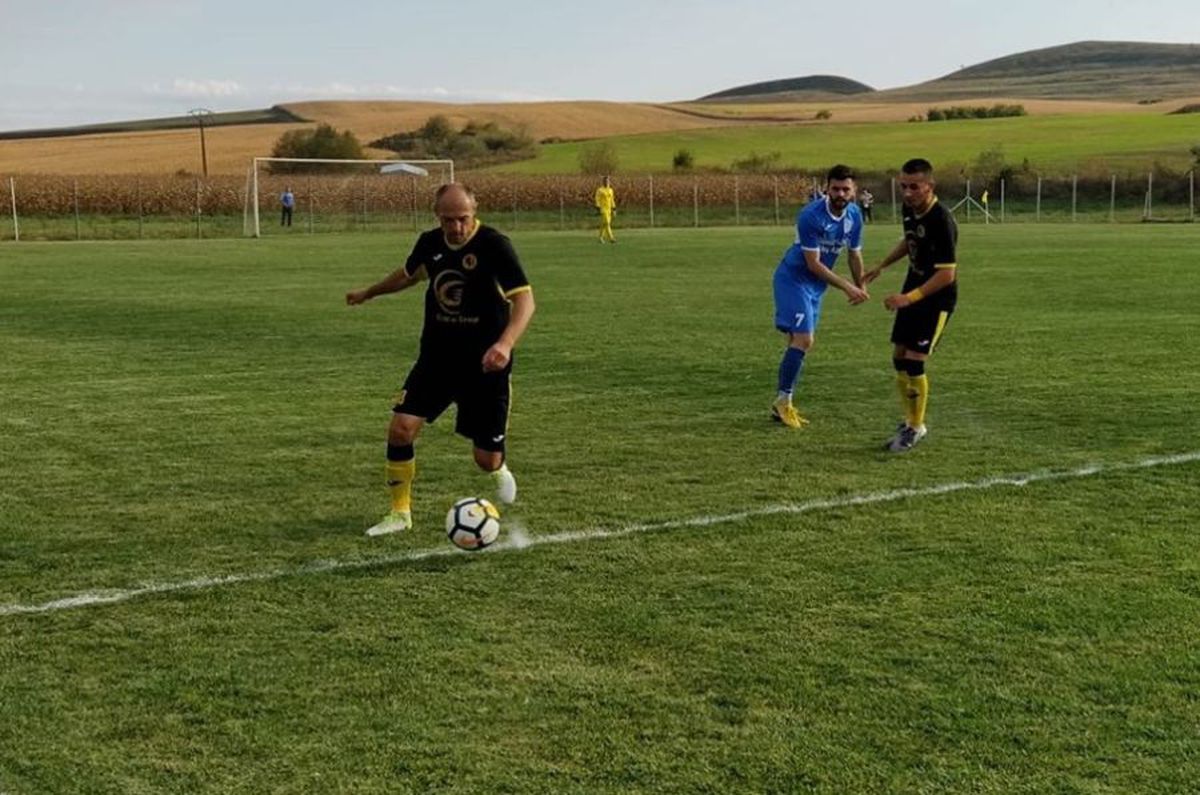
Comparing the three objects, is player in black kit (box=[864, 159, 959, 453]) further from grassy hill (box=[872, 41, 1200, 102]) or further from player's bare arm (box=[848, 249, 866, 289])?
grassy hill (box=[872, 41, 1200, 102])

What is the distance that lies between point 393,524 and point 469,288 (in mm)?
1270

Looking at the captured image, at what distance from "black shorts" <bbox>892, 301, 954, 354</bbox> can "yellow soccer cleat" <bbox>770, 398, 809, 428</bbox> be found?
1.01m

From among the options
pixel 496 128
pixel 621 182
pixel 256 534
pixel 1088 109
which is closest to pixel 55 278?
pixel 256 534

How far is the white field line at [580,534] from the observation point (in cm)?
551

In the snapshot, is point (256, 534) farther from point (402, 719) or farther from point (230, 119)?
point (230, 119)

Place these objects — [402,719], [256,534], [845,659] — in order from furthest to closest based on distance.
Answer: [256,534], [845,659], [402,719]

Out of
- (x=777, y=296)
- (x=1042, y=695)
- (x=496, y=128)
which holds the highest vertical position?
(x=496, y=128)

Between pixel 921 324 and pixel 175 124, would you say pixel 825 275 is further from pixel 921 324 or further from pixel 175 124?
pixel 175 124

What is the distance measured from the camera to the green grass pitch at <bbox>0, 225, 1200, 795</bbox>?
3971 millimetres

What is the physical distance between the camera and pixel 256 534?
21.4ft

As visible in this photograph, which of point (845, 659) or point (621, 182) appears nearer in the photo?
point (845, 659)

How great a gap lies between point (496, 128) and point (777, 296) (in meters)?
79.4

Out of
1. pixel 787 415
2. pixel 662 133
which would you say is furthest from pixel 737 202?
pixel 787 415

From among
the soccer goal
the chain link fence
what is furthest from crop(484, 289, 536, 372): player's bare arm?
the soccer goal
